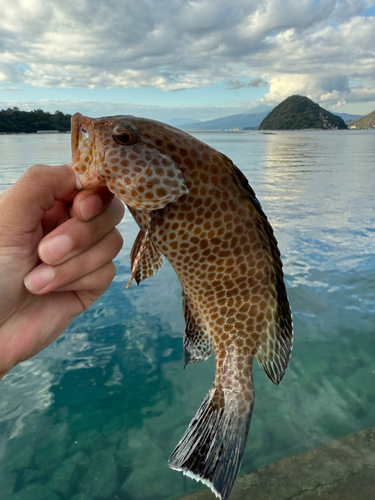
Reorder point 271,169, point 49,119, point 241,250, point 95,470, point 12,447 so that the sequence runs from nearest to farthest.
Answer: point 241,250 < point 95,470 < point 12,447 < point 271,169 < point 49,119

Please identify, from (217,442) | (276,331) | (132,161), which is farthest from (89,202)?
(217,442)

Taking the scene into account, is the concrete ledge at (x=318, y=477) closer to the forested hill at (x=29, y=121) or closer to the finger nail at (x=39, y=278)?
the finger nail at (x=39, y=278)

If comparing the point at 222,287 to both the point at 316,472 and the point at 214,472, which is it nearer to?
the point at 214,472

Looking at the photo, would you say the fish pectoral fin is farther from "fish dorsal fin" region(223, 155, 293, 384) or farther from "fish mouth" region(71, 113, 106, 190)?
"fish dorsal fin" region(223, 155, 293, 384)

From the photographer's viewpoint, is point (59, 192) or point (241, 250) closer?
point (241, 250)

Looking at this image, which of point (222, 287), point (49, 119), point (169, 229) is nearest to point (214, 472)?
point (222, 287)

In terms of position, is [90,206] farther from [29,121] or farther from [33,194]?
[29,121]
